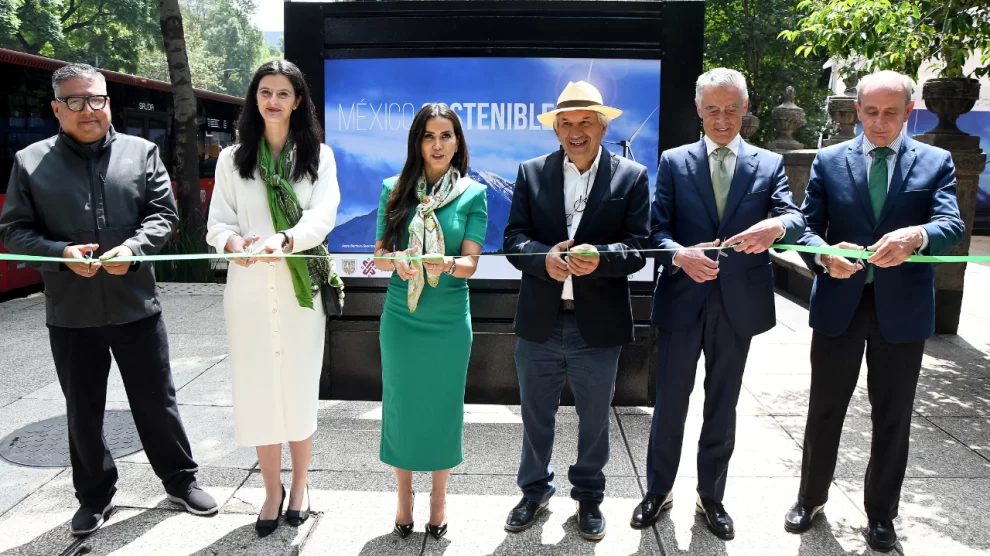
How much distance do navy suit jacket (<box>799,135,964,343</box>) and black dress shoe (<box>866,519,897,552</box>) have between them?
872 millimetres

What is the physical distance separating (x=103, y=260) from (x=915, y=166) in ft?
11.7

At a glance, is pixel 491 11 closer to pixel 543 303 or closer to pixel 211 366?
pixel 543 303

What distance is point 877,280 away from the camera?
3.42m

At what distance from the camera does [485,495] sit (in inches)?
161

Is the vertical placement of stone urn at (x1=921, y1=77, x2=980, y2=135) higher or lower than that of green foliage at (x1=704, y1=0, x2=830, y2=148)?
lower

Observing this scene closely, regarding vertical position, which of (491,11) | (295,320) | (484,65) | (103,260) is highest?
(491,11)

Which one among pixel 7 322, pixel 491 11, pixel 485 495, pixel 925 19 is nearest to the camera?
pixel 485 495

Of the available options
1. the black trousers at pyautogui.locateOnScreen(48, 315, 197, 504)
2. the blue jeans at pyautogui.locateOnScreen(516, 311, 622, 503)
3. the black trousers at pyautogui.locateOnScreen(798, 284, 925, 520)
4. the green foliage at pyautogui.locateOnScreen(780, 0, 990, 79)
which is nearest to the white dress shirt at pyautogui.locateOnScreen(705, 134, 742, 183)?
the black trousers at pyautogui.locateOnScreen(798, 284, 925, 520)

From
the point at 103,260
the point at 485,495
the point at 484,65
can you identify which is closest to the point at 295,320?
the point at 103,260

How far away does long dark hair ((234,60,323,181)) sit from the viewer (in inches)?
137

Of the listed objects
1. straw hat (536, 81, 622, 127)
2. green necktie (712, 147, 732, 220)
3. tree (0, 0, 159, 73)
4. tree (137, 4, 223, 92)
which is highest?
tree (137, 4, 223, 92)

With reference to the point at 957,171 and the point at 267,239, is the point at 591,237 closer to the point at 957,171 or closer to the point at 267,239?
the point at 267,239

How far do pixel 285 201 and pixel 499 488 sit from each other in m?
1.89

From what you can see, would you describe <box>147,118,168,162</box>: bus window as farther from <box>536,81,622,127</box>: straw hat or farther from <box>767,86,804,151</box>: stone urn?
<box>536,81,622,127</box>: straw hat
